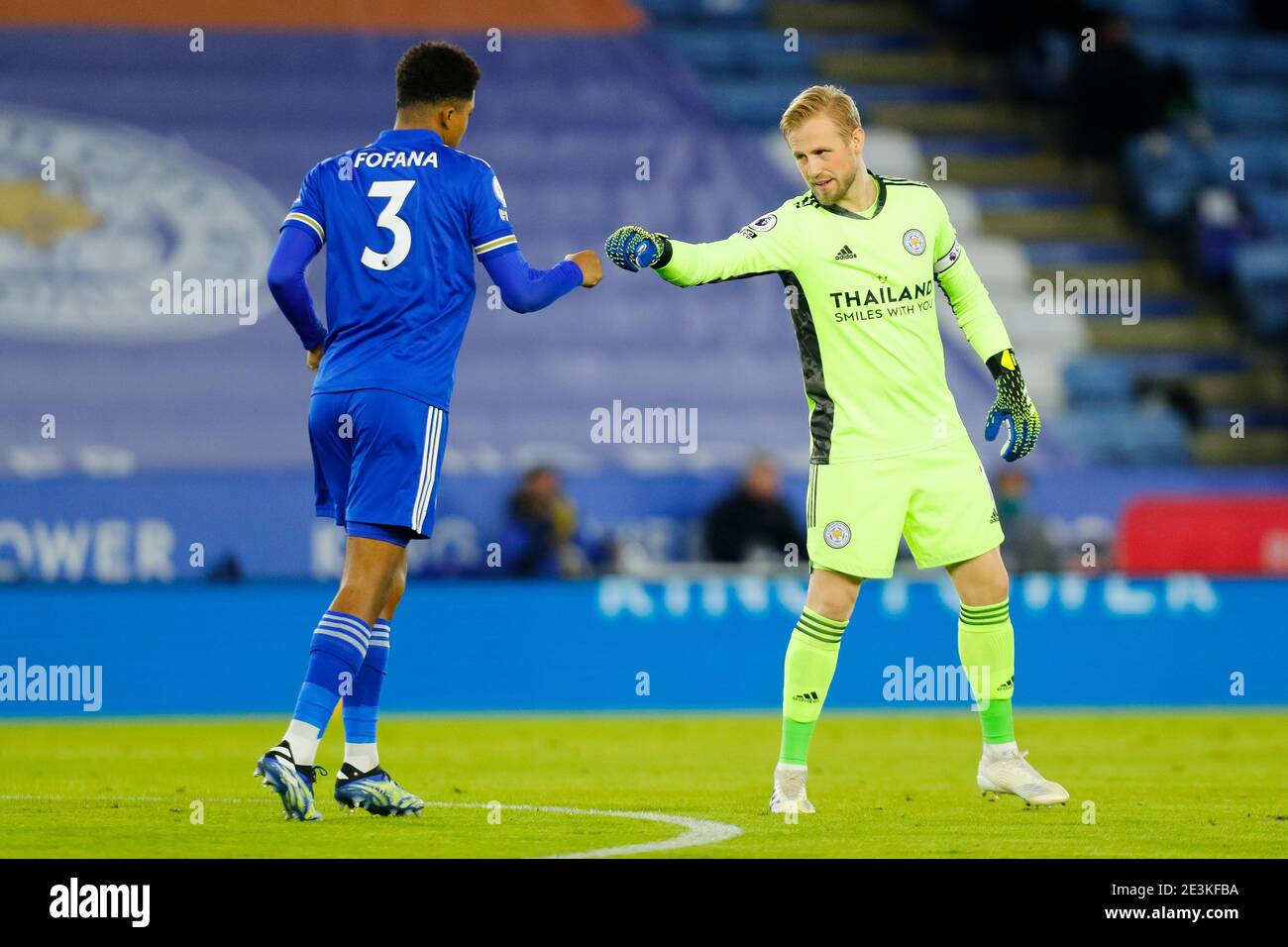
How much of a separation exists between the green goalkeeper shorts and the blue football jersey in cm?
126

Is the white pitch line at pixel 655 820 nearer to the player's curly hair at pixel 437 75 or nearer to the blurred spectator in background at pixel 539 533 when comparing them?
the player's curly hair at pixel 437 75

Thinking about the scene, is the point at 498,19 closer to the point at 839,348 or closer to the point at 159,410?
the point at 159,410

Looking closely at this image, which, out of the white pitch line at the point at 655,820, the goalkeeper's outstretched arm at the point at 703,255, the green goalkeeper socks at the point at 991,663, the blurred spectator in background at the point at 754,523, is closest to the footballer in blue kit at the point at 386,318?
the goalkeeper's outstretched arm at the point at 703,255

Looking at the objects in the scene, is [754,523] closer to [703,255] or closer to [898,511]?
[898,511]

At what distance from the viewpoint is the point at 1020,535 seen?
44.6ft

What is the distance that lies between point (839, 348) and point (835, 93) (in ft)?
2.65

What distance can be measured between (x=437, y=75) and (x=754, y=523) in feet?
24.6

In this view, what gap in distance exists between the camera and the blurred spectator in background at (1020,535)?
13.5 m

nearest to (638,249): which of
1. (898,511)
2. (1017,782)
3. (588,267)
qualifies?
(588,267)

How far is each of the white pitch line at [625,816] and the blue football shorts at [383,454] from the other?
3.34 ft

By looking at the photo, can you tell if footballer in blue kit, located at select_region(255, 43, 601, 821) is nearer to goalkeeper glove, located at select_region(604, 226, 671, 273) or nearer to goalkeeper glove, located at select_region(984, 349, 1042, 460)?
goalkeeper glove, located at select_region(604, 226, 671, 273)

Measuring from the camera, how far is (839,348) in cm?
649

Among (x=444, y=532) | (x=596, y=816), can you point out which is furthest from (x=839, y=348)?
(x=444, y=532)

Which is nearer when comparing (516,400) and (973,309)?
(973,309)
